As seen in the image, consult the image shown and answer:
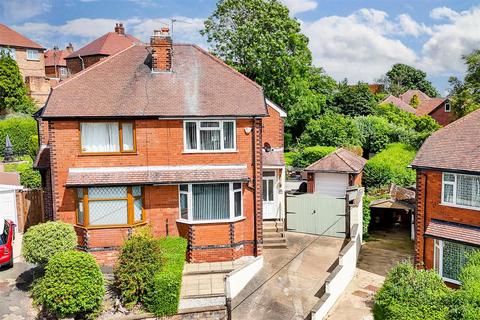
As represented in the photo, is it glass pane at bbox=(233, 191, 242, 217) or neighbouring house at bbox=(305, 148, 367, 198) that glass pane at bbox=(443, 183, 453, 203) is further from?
glass pane at bbox=(233, 191, 242, 217)

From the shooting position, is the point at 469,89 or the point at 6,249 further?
the point at 469,89

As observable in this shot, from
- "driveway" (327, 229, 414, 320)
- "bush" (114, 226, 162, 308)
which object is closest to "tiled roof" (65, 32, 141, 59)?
"driveway" (327, 229, 414, 320)

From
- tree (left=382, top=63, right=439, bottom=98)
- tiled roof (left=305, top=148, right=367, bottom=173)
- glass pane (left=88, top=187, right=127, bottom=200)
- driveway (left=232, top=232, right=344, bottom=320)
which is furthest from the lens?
tree (left=382, top=63, right=439, bottom=98)

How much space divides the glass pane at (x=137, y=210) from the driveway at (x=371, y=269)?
25.3ft

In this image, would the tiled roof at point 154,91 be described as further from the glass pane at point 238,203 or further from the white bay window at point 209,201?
the glass pane at point 238,203

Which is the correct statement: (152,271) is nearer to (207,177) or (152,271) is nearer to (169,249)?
(169,249)

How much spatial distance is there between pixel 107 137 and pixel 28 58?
4341cm

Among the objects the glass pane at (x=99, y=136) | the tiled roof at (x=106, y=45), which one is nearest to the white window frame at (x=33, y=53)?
the tiled roof at (x=106, y=45)

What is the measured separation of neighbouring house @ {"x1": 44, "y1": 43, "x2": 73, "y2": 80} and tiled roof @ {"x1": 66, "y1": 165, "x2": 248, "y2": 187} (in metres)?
53.6

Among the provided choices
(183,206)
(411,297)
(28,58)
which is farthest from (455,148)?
(28,58)

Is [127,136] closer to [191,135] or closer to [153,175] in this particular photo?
[153,175]

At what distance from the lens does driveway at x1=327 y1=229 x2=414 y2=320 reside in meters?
14.1

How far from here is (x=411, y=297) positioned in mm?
10547

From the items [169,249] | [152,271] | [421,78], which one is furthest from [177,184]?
[421,78]
